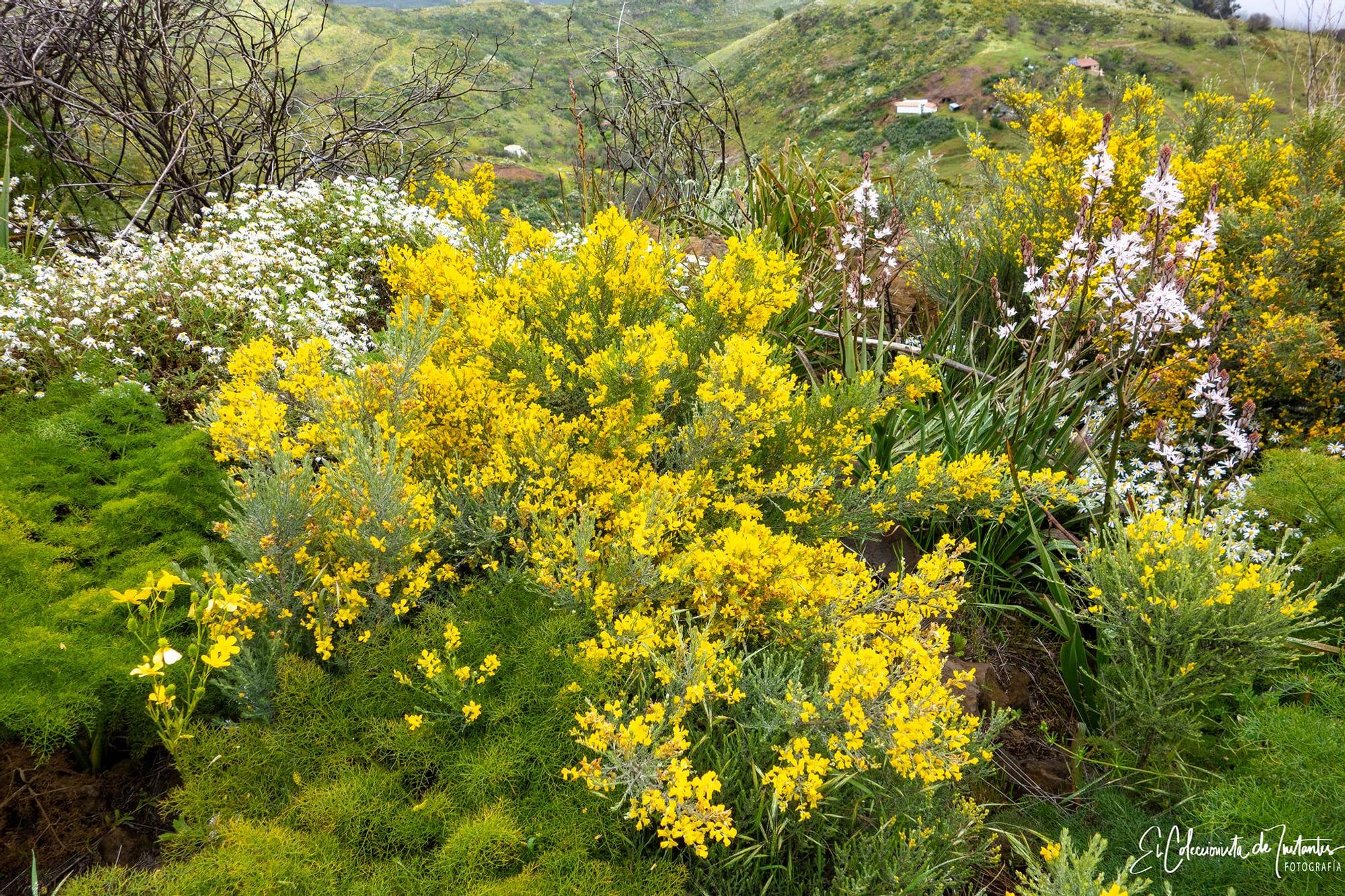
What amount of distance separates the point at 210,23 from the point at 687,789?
7067 millimetres

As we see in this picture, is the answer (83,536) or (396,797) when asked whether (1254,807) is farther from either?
(83,536)

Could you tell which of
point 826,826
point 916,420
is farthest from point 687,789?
point 916,420

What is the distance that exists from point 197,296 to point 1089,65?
156 ft

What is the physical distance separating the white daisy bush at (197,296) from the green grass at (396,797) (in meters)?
1.89

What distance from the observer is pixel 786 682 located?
1942 millimetres

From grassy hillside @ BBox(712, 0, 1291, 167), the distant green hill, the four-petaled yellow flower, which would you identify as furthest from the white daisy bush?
grassy hillside @ BBox(712, 0, 1291, 167)

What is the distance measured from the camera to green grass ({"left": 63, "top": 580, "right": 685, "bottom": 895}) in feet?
5.08

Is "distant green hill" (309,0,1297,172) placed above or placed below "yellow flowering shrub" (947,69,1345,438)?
above

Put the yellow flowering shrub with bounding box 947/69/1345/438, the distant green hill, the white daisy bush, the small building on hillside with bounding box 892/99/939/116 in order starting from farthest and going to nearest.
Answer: the small building on hillside with bounding box 892/99/939/116 → the distant green hill → the yellow flowering shrub with bounding box 947/69/1345/438 → the white daisy bush

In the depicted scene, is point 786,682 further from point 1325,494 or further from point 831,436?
point 1325,494

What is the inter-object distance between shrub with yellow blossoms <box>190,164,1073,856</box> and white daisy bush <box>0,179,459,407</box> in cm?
110

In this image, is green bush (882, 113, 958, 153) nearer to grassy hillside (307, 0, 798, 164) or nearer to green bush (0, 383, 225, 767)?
grassy hillside (307, 0, 798, 164)

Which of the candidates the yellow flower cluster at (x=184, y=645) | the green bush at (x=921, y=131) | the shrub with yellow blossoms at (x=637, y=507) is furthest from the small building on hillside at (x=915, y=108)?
the yellow flower cluster at (x=184, y=645)

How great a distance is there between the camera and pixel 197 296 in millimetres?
3656
